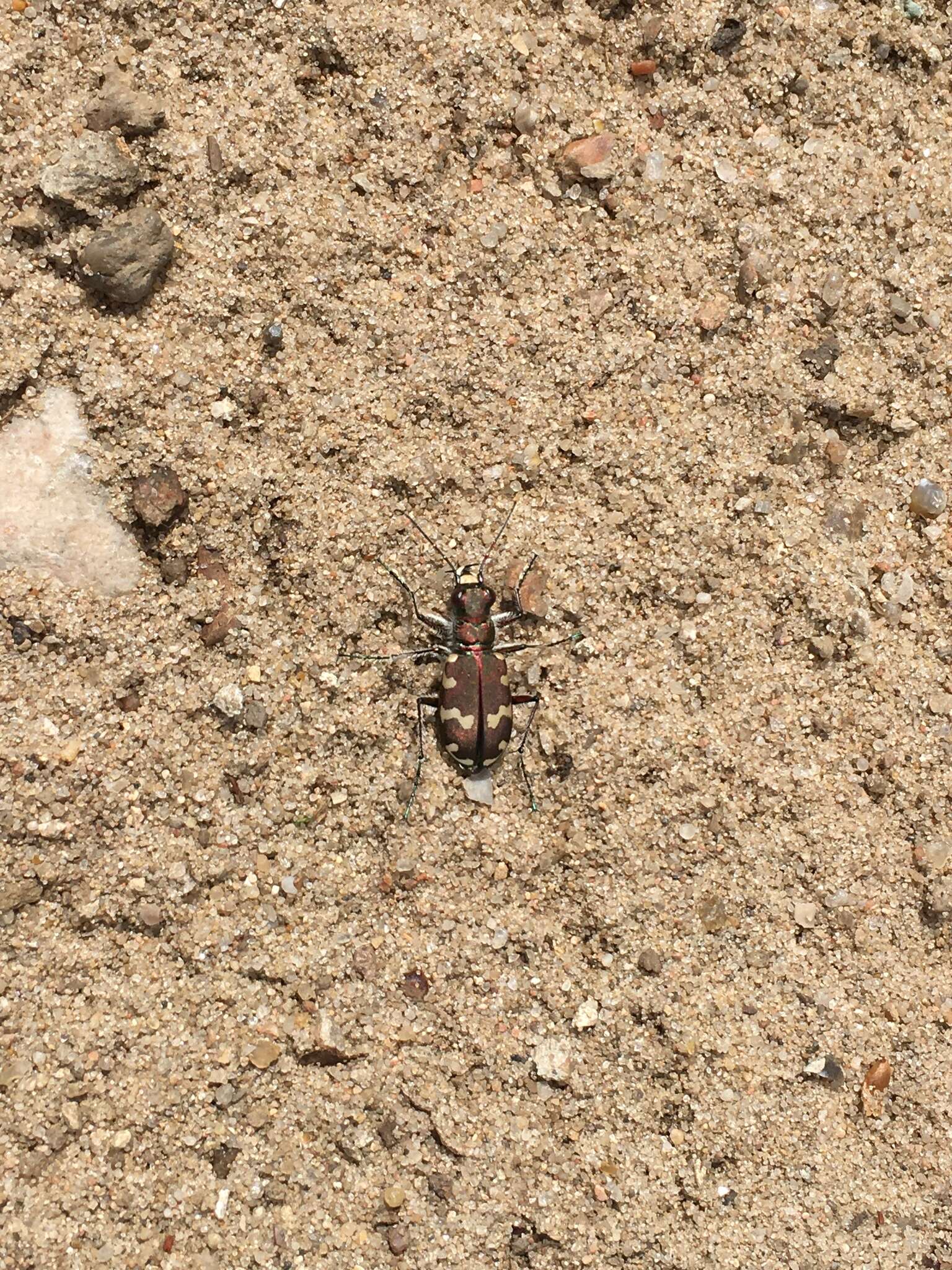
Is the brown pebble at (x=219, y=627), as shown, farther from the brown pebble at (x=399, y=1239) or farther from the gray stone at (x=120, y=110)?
the brown pebble at (x=399, y=1239)

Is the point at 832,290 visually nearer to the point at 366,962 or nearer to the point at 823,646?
the point at 823,646

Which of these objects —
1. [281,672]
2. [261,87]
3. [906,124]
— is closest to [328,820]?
[281,672]

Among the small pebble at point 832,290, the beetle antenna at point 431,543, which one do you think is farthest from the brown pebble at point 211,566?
the small pebble at point 832,290

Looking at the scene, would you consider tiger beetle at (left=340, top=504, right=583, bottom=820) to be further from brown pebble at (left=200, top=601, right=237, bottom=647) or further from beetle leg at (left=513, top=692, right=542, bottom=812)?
brown pebble at (left=200, top=601, right=237, bottom=647)

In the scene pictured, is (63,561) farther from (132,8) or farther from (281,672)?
(132,8)

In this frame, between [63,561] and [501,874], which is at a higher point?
[63,561]
